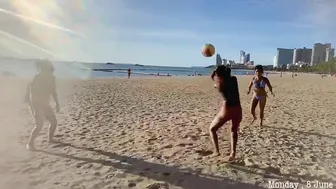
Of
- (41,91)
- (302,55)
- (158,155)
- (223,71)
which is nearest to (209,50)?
(223,71)

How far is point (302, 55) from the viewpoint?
171m

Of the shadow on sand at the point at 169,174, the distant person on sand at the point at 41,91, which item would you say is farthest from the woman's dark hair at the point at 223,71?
the distant person on sand at the point at 41,91

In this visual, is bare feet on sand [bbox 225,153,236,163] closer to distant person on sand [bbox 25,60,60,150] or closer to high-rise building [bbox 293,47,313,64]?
distant person on sand [bbox 25,60,60,150]

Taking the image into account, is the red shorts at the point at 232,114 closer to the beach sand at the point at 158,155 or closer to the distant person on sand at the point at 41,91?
the beach sand at the point at 158,155

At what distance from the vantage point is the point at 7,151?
5.73 meters

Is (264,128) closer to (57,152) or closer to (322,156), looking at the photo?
(322,156)

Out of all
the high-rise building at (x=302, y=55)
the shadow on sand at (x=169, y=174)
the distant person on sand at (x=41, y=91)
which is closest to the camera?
the shadow on sand at (x=169, y=174)

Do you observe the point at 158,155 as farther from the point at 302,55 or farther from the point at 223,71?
the point at 302,55

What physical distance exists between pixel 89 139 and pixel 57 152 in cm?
109

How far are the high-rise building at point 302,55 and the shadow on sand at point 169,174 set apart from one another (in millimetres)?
173500

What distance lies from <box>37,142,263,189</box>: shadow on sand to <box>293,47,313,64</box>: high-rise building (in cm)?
17350

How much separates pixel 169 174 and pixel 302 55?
184m

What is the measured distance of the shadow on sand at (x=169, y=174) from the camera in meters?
4.26

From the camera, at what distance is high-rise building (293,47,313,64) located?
16540 centimetres
